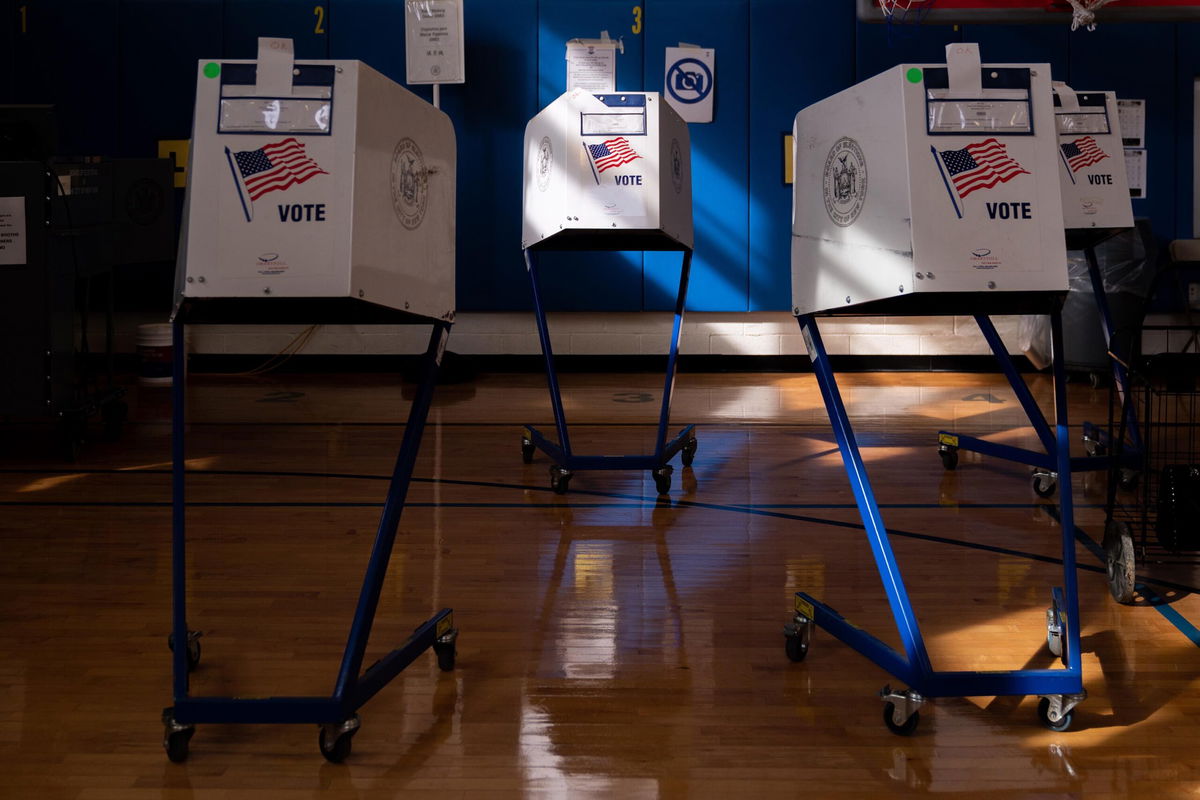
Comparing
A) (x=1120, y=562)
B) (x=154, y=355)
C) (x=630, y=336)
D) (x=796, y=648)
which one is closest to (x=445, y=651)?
(x=796, y=648)

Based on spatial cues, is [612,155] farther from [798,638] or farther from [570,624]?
[798,638]

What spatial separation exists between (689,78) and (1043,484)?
3.92 m

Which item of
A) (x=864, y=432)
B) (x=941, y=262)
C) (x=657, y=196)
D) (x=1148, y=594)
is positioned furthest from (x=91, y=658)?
(x=864, y=432)

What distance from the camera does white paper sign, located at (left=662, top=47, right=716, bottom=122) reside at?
6699 millimetres

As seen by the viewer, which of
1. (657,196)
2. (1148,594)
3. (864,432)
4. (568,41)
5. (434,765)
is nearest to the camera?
(434,765)

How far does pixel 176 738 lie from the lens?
1.70 m

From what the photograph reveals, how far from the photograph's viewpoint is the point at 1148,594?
253cm

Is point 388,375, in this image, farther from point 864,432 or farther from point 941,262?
point 941,262

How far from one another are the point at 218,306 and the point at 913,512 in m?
2.29

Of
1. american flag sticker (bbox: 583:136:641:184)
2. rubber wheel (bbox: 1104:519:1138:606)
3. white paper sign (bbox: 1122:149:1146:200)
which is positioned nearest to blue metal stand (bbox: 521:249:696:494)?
american flag sticker (bbox: 583:136:641:184)

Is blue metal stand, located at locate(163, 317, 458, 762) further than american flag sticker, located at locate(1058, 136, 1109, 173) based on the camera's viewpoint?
No

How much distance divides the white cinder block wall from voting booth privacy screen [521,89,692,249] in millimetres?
3529

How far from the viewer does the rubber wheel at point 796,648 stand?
2123 millimetres

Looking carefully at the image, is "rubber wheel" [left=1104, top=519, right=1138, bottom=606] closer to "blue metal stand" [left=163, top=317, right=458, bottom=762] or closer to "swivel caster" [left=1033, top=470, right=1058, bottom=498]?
"swivel caster" [left=1033, top=470, right=1058, bottom=498]
